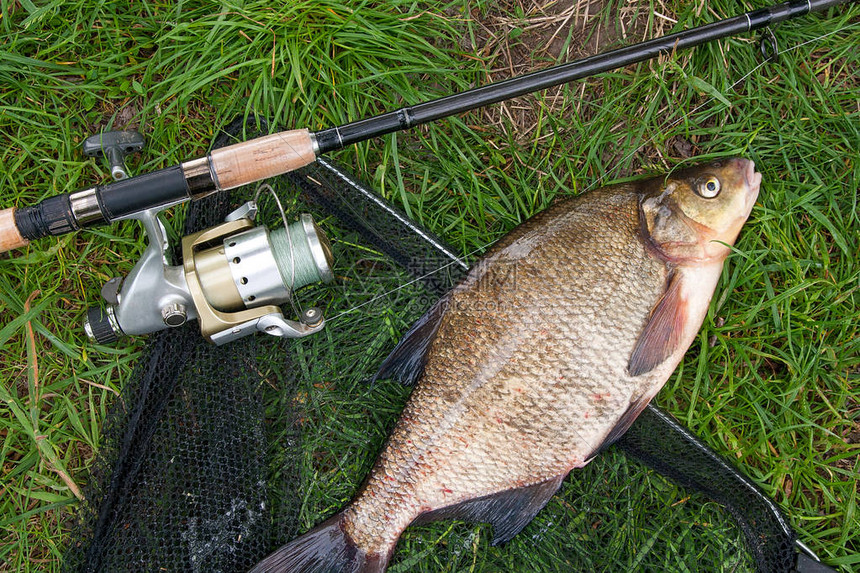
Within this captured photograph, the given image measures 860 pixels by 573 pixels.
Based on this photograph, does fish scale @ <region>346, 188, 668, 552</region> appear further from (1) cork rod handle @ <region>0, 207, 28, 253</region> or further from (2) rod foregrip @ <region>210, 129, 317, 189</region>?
(1) cork rod handle @ <region>0, 207, 28, 253</region>

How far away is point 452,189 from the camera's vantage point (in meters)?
2.51

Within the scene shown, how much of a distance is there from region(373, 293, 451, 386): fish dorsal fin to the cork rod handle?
48.4 inches

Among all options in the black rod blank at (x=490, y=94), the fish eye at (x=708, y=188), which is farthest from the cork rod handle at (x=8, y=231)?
the fish eye at (x=708, y=188)

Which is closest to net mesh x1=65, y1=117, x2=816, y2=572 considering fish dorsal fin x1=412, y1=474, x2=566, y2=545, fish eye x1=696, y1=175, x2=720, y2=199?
fish dorsal fin x1=412, y1=474, x2=566, y2=545

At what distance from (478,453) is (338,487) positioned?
1.84ft

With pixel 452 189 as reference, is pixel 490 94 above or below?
above

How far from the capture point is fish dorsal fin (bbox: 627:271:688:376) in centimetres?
206

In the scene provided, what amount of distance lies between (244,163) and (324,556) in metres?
1.31

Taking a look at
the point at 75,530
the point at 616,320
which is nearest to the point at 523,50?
the point at 616,320

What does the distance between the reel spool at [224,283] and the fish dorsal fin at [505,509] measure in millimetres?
783

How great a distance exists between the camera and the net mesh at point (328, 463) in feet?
7.06

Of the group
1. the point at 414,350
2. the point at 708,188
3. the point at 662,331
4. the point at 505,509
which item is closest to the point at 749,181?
the point at 708,188

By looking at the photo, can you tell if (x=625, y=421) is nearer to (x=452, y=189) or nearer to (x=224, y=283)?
(x=452, y=189)

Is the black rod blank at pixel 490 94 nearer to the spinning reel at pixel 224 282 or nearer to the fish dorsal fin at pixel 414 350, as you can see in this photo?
the spinning reel at pixel 224 282
